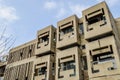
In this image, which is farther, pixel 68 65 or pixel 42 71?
pixel 42 71

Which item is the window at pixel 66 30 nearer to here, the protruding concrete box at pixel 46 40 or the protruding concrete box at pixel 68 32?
the protruding concrete box at pixel 68 32

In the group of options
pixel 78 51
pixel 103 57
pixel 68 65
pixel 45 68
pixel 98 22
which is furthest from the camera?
pixel 45 68

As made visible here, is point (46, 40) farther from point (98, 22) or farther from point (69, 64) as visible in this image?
point (98, 22)

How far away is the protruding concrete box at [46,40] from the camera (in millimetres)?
20422

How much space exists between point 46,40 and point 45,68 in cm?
412

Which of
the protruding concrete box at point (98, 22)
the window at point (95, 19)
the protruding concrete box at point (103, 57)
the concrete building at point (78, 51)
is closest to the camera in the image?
the protruding concrete box at point (103, 57)

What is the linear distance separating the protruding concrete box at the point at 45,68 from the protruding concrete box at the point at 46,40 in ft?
2.99

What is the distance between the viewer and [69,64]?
17.3 meters

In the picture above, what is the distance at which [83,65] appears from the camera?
17.0 metres

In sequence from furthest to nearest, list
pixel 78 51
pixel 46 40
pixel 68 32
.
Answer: pixel 46 40 → pixel 68 32 → pixel 78 51

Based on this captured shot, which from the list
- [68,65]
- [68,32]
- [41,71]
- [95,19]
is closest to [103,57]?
[68,65]

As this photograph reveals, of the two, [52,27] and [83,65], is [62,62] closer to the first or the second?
[83,65]

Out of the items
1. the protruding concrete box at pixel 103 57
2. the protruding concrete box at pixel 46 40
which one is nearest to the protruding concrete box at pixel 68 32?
the protruding concrete box at pixel 46 40

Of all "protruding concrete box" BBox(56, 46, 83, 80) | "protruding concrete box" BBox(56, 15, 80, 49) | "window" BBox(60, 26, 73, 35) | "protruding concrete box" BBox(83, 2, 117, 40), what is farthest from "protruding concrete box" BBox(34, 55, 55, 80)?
"protruding concrete box" BBox(83, 2, 117, 40)
